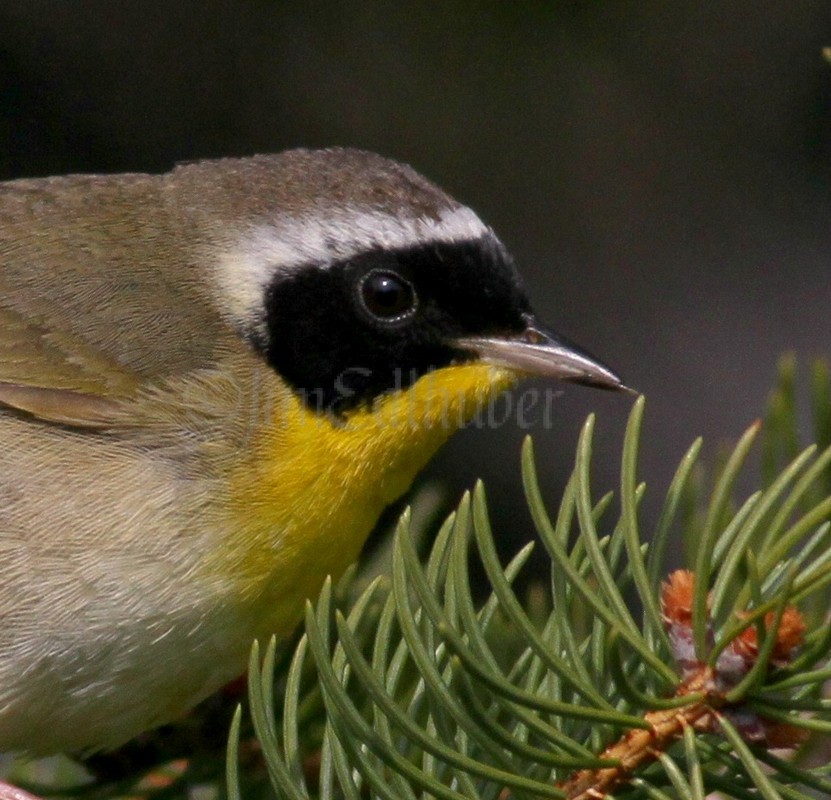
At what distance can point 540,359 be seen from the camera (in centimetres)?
278

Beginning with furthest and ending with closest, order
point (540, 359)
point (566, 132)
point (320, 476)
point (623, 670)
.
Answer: point (566, 132) → point (540, 359) → point (320, 476) → point (623, 670)

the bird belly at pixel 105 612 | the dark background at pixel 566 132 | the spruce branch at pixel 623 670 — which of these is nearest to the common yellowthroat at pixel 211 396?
the bird belly at pixel 105 612

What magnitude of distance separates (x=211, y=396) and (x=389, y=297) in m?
0.40

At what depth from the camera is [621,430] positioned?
5.07 metres

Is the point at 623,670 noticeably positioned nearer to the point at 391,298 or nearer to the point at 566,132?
the point at 391,298

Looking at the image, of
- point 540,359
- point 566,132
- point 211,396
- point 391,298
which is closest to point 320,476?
point 211,396

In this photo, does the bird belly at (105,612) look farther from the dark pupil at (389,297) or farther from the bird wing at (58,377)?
the dark pupil at (389,297)

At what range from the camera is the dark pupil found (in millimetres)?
2777

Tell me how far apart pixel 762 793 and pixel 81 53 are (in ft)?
12.8

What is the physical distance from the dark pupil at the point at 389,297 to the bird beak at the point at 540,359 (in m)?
0.14

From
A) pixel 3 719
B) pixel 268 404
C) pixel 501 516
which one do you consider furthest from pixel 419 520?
pixel 501 516

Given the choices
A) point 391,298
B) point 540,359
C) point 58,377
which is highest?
point 58,377

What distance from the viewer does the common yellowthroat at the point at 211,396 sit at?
2.45 meters

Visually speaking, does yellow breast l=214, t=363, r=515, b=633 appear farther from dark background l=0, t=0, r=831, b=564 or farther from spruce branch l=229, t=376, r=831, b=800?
dark background l=0, t=0, r=831, b=564
